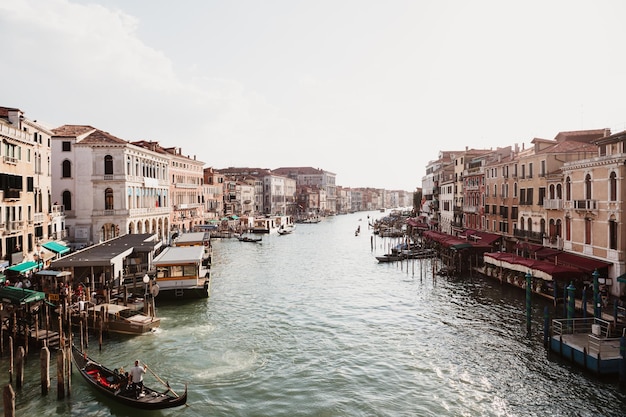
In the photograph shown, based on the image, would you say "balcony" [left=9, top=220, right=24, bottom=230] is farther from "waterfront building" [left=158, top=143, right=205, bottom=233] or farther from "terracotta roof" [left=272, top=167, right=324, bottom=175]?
"terracotta roof" [left=272, top=167, right=324, bottom=175]

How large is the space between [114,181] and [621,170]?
33.7m

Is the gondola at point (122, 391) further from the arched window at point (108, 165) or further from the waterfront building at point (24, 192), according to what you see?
the arched window at point (108, 165)

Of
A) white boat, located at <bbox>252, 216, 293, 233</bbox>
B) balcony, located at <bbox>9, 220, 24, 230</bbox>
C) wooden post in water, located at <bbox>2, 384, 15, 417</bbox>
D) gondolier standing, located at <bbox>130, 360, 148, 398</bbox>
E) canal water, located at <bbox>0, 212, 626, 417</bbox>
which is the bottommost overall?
canal water, located at <bbox>0, 212, 626, 417</bbox>

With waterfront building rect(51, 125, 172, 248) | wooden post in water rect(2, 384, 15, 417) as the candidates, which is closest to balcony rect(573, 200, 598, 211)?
wooden post in water rect(2, 384, 15, 417)

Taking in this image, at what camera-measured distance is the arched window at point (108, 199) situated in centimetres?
3797

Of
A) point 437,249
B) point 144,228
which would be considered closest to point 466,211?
point 437,249

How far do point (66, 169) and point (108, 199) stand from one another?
3.77 metres

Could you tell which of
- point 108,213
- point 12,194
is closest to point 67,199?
point 108,213

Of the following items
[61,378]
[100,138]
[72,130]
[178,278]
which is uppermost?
[72,130]

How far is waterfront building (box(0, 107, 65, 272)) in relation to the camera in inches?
909

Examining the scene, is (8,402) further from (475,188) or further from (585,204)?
(475,188)

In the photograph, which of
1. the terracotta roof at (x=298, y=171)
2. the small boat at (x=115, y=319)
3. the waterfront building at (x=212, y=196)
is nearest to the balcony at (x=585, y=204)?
the small boat at (x=115, y=319)

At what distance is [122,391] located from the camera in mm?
12375

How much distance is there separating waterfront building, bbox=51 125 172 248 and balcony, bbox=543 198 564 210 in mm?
30239
